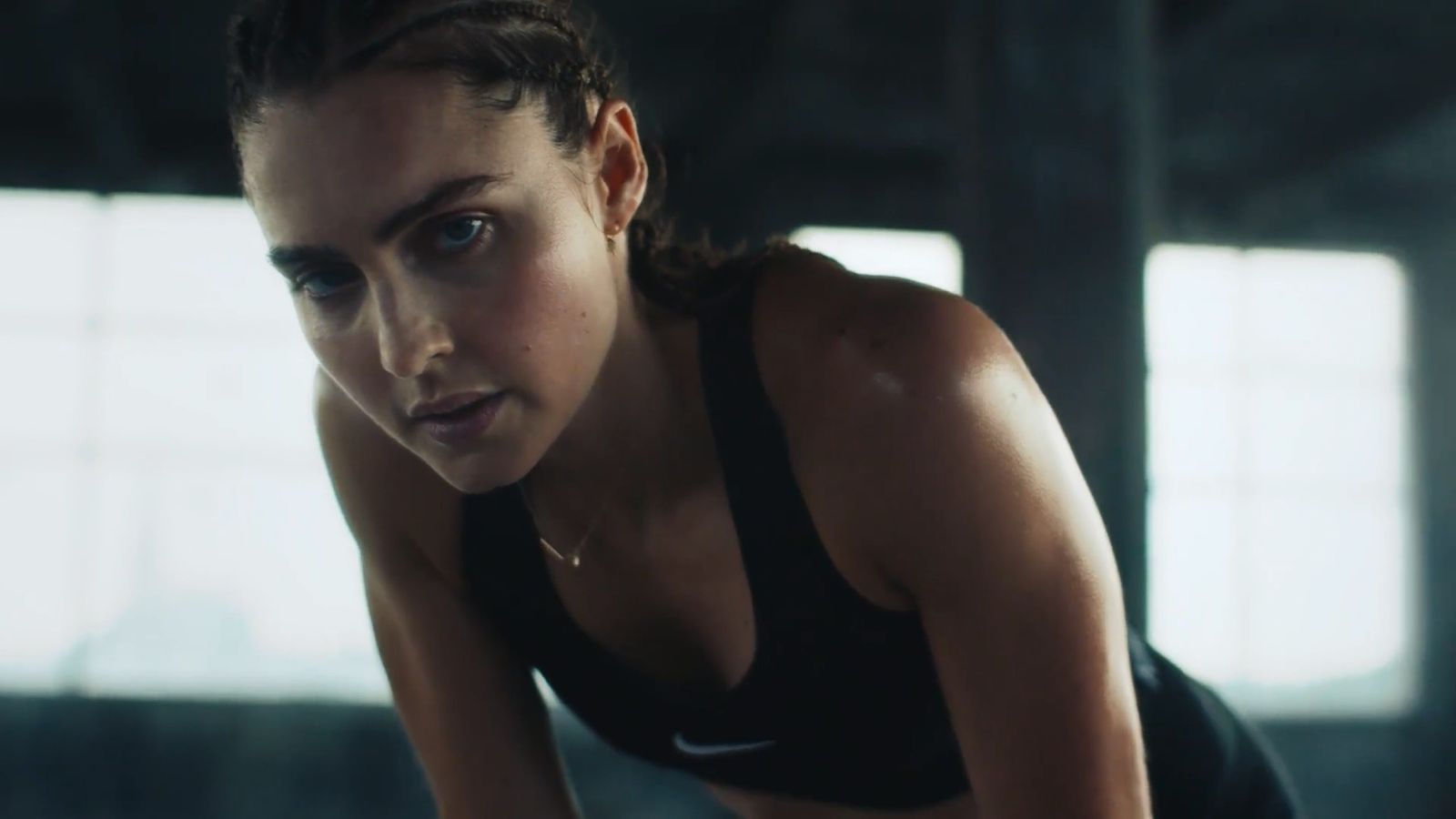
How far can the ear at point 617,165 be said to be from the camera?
0.90 m

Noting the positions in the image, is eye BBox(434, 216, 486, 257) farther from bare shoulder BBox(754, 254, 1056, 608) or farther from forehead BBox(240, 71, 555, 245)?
bare shoulder BBox(754, 254, 1056, 608)

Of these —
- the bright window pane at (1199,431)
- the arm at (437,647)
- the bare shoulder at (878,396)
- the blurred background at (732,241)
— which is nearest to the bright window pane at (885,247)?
the blurred background at (732,241)

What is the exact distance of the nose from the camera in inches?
31.1

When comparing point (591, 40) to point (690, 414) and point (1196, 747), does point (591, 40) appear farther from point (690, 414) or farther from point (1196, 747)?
point (1196, 747)

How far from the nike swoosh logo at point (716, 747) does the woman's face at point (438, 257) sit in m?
0.27

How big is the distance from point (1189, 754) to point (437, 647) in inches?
21.6

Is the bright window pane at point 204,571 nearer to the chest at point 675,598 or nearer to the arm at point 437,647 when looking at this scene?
the arm at point 437,647

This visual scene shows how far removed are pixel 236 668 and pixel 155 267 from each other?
1.63 metres

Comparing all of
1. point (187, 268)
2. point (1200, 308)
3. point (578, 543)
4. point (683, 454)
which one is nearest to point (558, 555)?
point (578, 543)

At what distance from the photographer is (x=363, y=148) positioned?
766 millimetres

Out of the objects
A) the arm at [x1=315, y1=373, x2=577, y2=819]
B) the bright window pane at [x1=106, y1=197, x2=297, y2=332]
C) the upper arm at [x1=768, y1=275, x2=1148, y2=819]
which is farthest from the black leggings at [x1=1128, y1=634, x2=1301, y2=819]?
the bright window pane at [x1=106, y1=197, x2=297, y2=332]

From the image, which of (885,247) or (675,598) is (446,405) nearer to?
(675,598)

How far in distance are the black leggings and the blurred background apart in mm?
3391

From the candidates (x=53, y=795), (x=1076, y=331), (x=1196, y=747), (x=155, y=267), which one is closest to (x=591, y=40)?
(x=1196, y=747)
